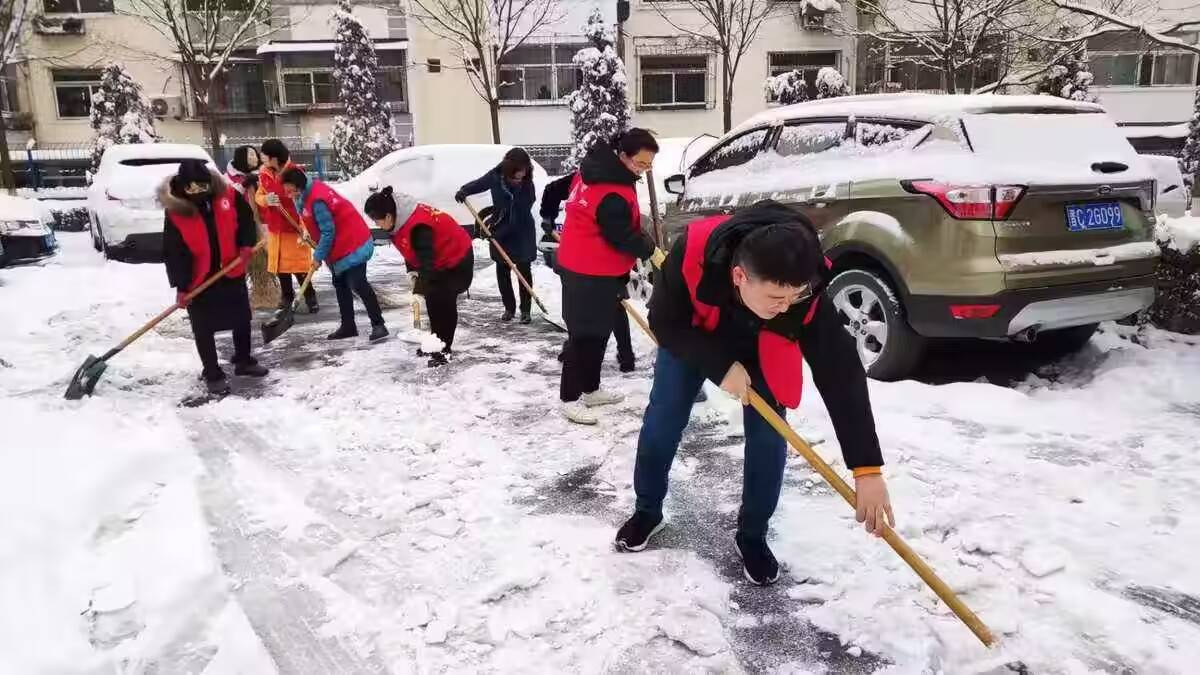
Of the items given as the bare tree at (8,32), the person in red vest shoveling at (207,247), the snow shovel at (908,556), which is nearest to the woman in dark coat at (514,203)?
the person in red vest shoveling at (207,247)

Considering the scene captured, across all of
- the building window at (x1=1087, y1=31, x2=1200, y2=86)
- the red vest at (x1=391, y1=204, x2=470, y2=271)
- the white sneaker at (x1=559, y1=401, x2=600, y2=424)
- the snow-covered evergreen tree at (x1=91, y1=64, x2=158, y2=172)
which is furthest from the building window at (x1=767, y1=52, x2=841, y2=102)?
the white sneaker at (x1=559, y1=401, x2=600, y2=424)

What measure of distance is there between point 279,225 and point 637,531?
5.20m

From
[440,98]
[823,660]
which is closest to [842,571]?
[823,660]

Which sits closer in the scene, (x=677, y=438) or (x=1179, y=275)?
(x=677, y=438)

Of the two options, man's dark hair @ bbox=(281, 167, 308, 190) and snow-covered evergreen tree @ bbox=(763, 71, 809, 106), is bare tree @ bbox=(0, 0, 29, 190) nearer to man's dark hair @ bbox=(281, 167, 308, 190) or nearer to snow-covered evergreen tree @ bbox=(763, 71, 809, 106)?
man's dark hair @ bbox=(281, 167, 308, 190)

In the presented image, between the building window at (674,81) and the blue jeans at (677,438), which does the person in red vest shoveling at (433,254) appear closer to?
the blue jeans at (677,438)

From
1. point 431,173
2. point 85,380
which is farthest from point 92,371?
point 431,173

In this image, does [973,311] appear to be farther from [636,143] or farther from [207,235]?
[207,235]

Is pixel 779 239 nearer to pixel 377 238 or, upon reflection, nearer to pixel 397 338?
pixel 397 338

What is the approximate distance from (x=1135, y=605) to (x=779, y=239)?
189cm

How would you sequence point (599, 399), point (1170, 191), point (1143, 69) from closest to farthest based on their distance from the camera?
point (599, 399)
point (1170, 191)
point (1143, 69)

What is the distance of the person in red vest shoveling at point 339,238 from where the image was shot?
6105mm

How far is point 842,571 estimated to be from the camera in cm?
290

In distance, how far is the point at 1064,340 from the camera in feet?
17.3
